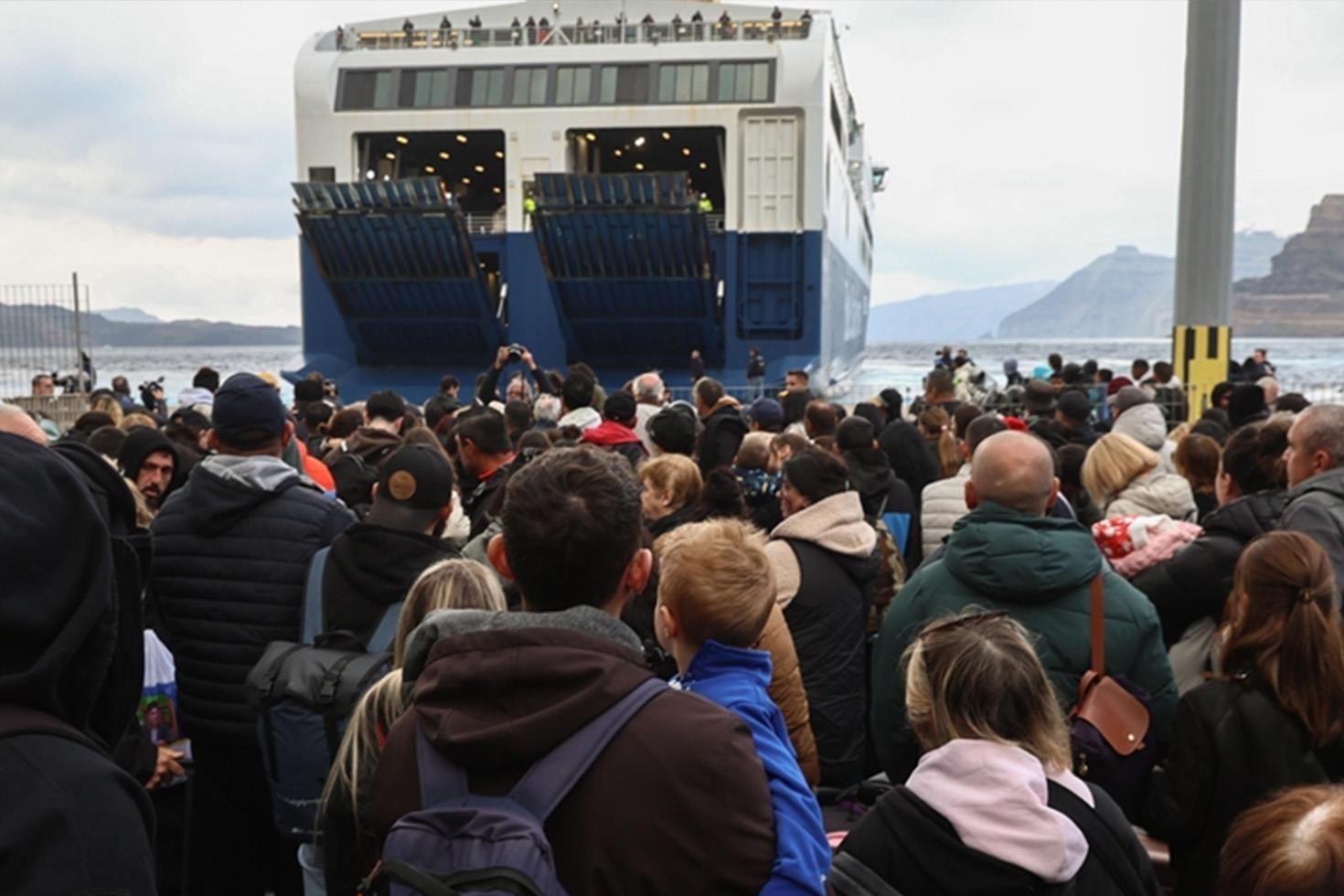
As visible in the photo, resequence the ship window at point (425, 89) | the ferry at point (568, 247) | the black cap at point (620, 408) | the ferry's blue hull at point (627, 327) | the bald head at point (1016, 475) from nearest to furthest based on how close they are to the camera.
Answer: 1. the bald head at point (1016, 475)
2. the black cap at point (620, 408)
3. the ferry at point (568, 247)
4. the ferry's blue hull at point (627, 327)
5. the ship window at point (425, 89)

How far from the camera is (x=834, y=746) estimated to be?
4.15 m

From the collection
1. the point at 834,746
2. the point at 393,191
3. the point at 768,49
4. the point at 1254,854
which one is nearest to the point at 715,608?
the point at 1254,854

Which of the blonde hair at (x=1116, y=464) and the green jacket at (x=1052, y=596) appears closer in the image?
the green jacket at (x=1052, y=596)

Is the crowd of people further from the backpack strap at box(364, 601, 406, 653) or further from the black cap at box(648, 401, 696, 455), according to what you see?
the black cap at box(648, 401, 696, 455)

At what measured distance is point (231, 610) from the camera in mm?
3514

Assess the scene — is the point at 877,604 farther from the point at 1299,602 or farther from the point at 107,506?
the point at 107,506

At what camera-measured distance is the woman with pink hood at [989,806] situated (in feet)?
6.48

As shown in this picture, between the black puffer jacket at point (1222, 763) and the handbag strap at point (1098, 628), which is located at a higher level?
the handbag strap at point (1098, 628)

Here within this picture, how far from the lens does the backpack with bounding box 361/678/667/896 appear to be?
5.13 ft

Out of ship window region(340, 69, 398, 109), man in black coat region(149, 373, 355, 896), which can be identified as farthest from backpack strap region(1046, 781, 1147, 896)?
ship window region(340, 69, 398, 109)

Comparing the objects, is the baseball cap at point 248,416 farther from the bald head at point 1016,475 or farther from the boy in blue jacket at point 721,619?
the bald head at point 1016,475

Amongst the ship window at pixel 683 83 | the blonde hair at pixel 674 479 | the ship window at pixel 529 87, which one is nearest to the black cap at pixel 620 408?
the blonde hair at pixel 674 479

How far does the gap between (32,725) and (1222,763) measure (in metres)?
2.47

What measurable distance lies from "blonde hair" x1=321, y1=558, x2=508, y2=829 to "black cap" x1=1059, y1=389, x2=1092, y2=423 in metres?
5.20
